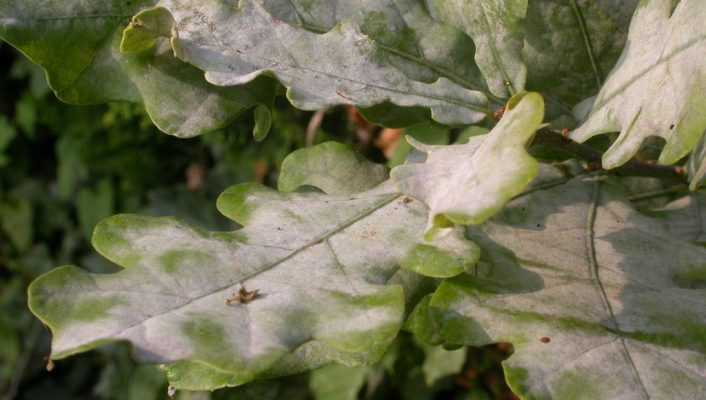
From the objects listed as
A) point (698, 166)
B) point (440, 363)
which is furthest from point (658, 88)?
point (440, 363)

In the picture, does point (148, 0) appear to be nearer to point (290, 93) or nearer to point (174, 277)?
point (290, 93)

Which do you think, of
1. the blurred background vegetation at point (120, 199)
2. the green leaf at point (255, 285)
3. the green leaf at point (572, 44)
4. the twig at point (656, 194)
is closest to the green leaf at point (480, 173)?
the green leaf at point (255, 285)

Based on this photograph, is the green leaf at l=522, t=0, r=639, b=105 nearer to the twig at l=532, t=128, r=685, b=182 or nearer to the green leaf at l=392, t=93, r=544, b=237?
the twig at l=532, t=128, r=685, b=182

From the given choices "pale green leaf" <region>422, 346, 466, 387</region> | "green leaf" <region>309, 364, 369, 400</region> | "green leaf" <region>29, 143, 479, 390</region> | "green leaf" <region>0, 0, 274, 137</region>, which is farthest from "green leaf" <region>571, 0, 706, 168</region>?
"green leaf" <region>309, 364, 369, 400</region>

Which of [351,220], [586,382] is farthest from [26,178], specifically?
[586,382]

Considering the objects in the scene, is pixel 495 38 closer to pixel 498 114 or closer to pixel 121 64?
pixel 498 114

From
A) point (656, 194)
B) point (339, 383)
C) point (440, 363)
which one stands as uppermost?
point (656, 194)
